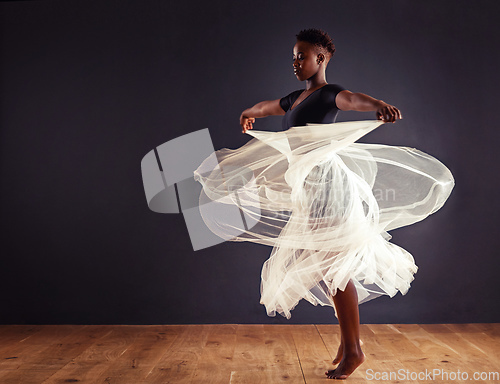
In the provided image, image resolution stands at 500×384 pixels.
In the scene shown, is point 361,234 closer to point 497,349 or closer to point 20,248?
point 497,349

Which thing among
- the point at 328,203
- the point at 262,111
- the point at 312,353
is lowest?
the point at 312,353

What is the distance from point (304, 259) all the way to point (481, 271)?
1.66 meters

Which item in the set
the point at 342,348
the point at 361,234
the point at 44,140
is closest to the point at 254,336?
the point at 342,348

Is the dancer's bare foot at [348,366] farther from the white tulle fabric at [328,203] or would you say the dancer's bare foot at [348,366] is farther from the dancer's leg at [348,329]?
the white tulle fabric at [328,203]

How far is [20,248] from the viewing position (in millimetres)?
3109

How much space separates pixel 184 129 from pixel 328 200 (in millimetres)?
1453

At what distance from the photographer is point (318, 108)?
6.53 feet

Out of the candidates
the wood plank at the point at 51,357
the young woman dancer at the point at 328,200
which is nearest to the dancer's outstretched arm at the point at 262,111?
the young woman dancer at the point at 328,200

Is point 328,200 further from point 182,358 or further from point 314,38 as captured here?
point 182,358

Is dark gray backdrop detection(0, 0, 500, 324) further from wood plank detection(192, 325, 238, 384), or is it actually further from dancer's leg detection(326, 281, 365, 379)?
dancer's leg detection(326, 281, 365, 379)

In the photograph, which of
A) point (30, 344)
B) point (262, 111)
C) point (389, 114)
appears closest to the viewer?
point (389, 114)

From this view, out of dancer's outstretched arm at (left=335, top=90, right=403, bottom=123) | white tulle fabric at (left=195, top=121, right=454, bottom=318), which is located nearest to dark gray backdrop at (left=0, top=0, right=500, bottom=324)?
white tulle fabric at (left=195, top=121, right=454, bottom=318)

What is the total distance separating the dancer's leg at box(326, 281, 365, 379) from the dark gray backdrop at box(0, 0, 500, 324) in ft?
3.54

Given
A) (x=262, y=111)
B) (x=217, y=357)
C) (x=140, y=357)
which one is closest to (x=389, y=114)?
(x=262, y=111)
